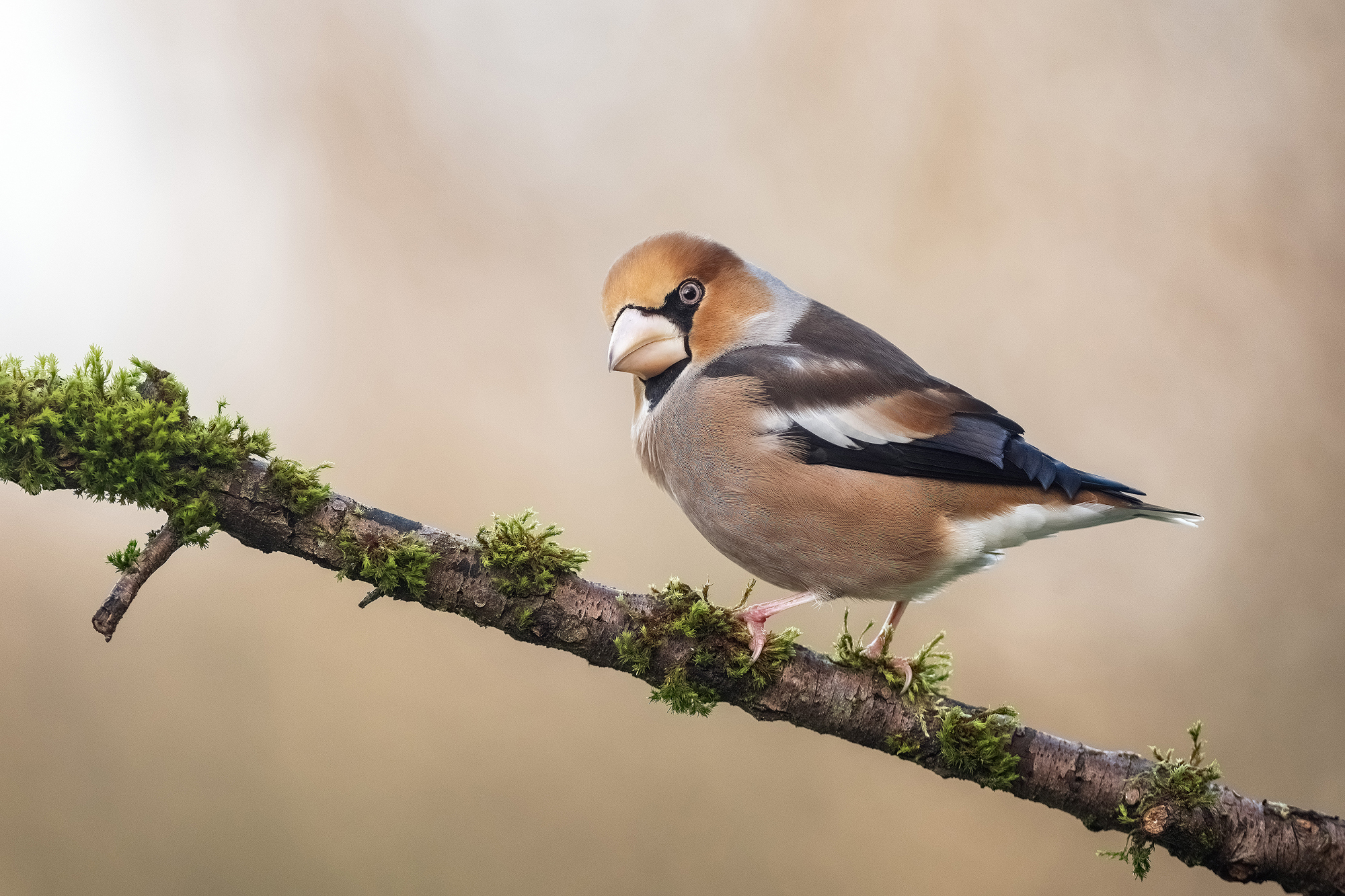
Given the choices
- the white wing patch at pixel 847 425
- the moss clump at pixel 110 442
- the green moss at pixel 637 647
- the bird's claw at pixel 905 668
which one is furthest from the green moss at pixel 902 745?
the moss clump at pixel 110 442

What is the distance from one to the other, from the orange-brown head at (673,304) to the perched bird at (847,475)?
0.02 meters

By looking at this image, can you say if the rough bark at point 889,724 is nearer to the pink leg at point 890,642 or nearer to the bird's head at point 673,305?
the pink leg at point 890,642

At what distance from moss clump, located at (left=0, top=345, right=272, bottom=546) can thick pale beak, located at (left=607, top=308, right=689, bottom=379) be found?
119 centimetres

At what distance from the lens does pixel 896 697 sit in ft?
8.78

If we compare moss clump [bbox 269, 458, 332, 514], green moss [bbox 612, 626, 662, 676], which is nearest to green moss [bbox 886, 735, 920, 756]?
green moss [bbox 612, 626, 662, 676]

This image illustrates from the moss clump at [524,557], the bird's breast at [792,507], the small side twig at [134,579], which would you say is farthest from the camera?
the bird's breast at [792,507]

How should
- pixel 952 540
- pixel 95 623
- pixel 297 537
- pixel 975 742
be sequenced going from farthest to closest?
pixel 952 540 → pixel 975 742 → pixel 297 537 → pixel 95 623

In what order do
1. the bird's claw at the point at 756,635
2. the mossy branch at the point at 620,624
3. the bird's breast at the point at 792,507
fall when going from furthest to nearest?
the bird's breast at the point at 792,507 < the bird's claw at the point at 756,635 < the mossy branch at the point at 620,624

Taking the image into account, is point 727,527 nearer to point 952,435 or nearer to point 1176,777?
point 952,435

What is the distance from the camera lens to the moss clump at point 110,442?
2266 millimetres

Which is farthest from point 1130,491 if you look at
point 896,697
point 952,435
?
point 896,697

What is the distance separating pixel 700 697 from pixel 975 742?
2.53ft

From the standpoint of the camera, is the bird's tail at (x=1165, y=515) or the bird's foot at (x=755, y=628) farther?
the bird's tail at (x=1165, y=515)

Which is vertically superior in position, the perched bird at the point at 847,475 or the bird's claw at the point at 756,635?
the perched bird at the point at 847,475
